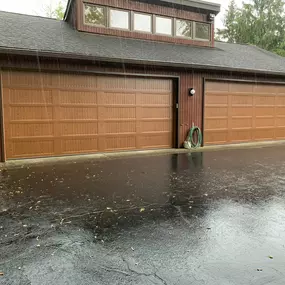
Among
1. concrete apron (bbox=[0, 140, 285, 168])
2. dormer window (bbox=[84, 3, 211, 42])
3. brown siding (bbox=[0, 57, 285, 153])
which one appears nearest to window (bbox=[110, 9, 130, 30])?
dormer window (bbox=[84, 3, 211, 42])

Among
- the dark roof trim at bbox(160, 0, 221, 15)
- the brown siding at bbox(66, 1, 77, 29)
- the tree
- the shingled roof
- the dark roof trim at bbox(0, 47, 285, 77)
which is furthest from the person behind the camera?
the tree

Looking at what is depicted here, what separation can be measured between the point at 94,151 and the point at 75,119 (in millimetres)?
1065

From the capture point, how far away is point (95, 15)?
967cm

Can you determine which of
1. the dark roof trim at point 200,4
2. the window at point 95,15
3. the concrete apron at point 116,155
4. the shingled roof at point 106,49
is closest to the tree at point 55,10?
the shingled roof at point 106,49

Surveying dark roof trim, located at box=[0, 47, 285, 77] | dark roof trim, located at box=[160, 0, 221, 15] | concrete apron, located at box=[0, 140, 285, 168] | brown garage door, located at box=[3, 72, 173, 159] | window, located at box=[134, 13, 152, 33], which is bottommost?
concrete apron, located at box=[0, 140, 285, 168]

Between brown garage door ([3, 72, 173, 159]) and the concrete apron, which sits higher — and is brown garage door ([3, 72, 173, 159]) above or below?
above

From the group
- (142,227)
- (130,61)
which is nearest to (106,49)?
(130,61)

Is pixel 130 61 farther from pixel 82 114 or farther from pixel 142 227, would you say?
pixel 142 227

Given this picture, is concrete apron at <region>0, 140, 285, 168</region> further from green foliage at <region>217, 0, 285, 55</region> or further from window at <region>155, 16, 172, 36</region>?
green foliage at <region>217, 0, 285, 55</region>

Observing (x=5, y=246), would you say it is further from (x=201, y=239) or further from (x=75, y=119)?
(x=75, y=119)

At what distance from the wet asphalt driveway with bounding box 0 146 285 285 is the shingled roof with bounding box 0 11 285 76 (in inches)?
127

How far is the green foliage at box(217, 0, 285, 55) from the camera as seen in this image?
25.8 metres

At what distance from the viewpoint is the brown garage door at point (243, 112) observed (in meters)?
9.65

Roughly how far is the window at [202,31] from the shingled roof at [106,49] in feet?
1.90
